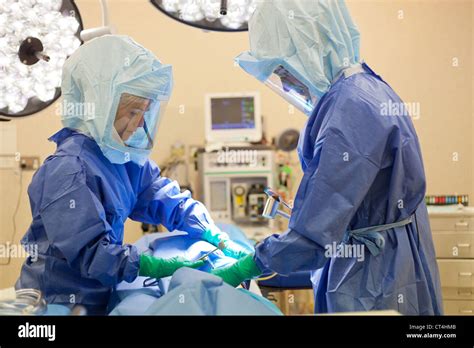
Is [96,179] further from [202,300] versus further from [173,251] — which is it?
[202,300]

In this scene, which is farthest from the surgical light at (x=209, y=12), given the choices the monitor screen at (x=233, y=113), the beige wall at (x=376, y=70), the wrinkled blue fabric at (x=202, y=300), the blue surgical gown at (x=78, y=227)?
the beige wall at (x=376, y=70)

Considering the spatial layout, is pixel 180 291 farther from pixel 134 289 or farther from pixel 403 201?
pixel 403 201

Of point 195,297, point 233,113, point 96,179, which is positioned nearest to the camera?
point 195,297

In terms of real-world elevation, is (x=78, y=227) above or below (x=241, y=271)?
above

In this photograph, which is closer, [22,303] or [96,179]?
[22,303]

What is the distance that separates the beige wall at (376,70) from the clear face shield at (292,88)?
228cm

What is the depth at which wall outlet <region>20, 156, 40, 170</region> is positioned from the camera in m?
3.92

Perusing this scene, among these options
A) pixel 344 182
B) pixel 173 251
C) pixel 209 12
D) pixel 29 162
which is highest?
pixel 209 12

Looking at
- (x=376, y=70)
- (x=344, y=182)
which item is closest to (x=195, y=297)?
(x=344, y=182)

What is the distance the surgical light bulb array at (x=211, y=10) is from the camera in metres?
1.84

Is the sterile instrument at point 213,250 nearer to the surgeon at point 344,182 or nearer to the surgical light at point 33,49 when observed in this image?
the surgeon at point 344,182

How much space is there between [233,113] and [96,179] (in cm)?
216

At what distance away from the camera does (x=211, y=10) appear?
75.9 inches
